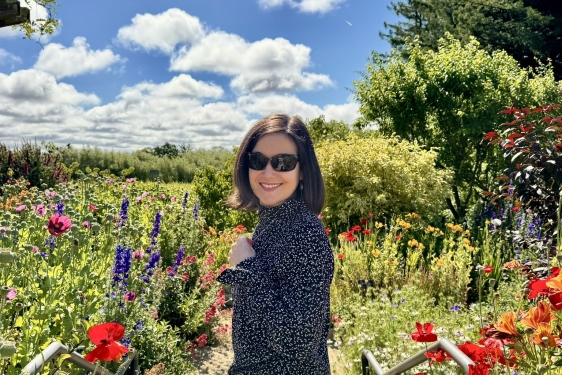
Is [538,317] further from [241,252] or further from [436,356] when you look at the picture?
[241,252]

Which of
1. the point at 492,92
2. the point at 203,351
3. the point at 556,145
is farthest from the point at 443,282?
the point at 492,92

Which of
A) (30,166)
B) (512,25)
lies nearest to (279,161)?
(30,166)

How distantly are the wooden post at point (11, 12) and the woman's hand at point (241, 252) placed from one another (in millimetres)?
4772

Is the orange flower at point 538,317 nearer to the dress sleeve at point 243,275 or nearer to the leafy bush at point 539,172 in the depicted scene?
the dress sleeve at point 243,275

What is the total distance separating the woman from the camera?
1.50 m

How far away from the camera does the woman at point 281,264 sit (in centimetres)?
150

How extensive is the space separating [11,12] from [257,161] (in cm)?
461

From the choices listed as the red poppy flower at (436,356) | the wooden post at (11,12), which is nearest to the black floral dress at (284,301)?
the red poppy flower at (436,356)

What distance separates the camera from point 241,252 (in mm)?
1684

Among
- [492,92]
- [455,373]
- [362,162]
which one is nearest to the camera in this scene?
[455,373]

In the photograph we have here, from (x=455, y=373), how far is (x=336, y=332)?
1.69 m

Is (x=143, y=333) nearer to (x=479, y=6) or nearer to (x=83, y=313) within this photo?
(x=83, y=313)

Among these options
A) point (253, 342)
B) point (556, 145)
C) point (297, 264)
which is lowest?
point (253, 342)

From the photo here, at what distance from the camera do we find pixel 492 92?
9.92m
